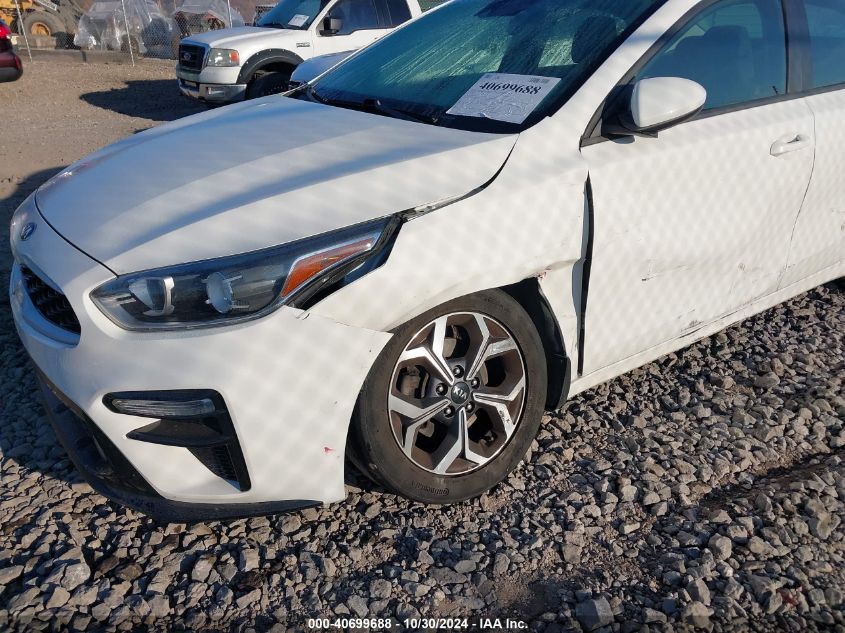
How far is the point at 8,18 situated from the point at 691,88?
71.3 feet

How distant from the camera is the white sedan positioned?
2.04 meters

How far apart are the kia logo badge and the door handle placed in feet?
9.13

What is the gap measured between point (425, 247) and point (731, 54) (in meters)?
1.77

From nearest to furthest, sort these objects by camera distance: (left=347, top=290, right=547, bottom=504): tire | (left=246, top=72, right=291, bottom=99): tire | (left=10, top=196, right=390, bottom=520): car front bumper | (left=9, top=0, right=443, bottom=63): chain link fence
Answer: (left=10, top=196, right=390, bottom=520): car front bumper, (left=347, top=290, right=547, bottom=504): tire, (left=246, top=72, right=291, bottom=99): tire, (left=9, top=0, right=443, bottom=63): chain link fence

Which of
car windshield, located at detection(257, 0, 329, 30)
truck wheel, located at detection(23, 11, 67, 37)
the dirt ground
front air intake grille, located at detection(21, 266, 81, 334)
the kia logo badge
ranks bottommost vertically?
truck wheel, located at detection(23, 11, 67, 37)

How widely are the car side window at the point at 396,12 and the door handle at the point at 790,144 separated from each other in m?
Result: 7.69

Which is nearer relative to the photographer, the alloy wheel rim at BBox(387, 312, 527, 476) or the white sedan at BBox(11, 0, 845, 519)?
the white sedan at BBox(11, 0, 845, 519)

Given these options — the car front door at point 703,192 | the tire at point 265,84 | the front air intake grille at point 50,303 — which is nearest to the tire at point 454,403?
the car front door at point 703,192

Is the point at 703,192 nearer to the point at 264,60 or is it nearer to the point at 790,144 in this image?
the point at 790,144

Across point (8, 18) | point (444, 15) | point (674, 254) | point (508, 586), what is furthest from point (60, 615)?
point (8, 18)

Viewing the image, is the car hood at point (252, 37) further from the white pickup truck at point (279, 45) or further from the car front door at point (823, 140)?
the car front door at point (823, 140)

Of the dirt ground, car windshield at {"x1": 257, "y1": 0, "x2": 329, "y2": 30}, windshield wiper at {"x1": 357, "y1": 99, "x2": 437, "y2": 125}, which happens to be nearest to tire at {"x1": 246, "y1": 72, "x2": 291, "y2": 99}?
car windshield at {"x1": 257, "y1": 0, "x2": 329, "y2": 30}

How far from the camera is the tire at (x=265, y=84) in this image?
9.66m

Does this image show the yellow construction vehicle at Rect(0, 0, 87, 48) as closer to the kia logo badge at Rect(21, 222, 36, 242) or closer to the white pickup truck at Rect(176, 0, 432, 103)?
the white pickup truck at Rect(176, 0, 432, 103)
